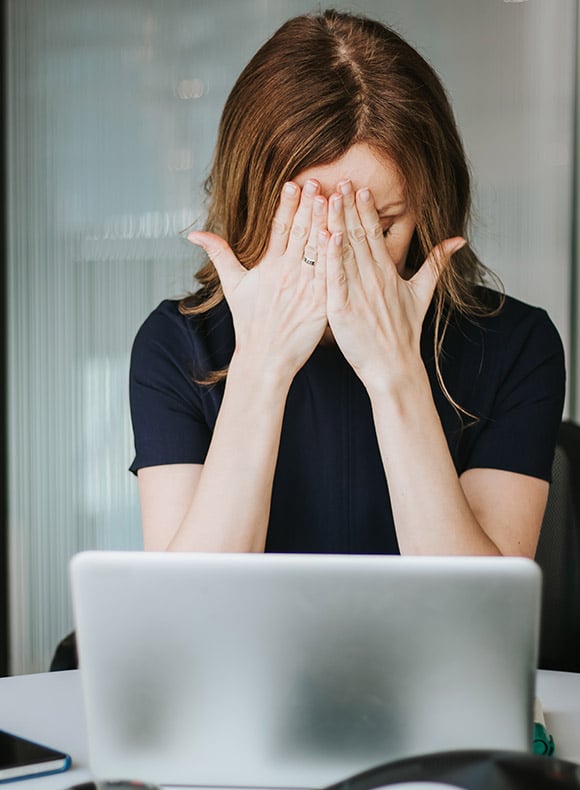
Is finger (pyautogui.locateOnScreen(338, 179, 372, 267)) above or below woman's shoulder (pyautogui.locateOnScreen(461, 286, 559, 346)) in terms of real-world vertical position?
above

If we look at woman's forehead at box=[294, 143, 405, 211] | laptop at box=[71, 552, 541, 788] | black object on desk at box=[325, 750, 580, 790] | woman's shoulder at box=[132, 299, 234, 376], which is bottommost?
black object on desk at box=[325, 750, 580, 790]

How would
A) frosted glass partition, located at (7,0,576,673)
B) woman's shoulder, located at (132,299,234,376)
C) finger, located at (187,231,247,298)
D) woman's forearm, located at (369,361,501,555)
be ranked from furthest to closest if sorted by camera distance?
frosted glass partition, located at (7,0,576,673) < woman's shoulder, located at (132,299,234,376) < finger, located at (187,231,247,298) < woman's forearm, located at (369,361,501,555)

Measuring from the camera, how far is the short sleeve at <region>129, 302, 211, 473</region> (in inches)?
52.9

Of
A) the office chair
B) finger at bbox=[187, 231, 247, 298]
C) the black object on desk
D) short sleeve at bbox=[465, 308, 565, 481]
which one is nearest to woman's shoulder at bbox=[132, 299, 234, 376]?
finger at bbox=[187, 231, 247, 298]

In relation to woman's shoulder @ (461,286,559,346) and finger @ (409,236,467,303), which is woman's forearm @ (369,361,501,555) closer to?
finger @ (409,236,467,303)

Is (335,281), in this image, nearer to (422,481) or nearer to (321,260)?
(321,260)

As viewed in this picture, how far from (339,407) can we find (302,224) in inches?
11.8

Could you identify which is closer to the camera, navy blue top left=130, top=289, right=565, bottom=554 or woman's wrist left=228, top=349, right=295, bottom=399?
woman's wrist left=228, top=349, right=295, bottom=399

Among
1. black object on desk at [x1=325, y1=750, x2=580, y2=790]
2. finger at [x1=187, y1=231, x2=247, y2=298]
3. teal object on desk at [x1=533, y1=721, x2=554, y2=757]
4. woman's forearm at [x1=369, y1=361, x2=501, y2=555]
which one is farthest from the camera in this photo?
finger at [x1=187, y1=231, x2=247, y2=298]

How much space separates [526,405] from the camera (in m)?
1.38

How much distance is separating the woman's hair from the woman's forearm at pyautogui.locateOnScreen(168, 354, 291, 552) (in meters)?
0.17

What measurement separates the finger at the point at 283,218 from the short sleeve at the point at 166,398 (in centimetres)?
22

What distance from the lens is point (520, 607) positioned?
71 centimetres

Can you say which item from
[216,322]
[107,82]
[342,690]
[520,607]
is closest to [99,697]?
[342,690]
